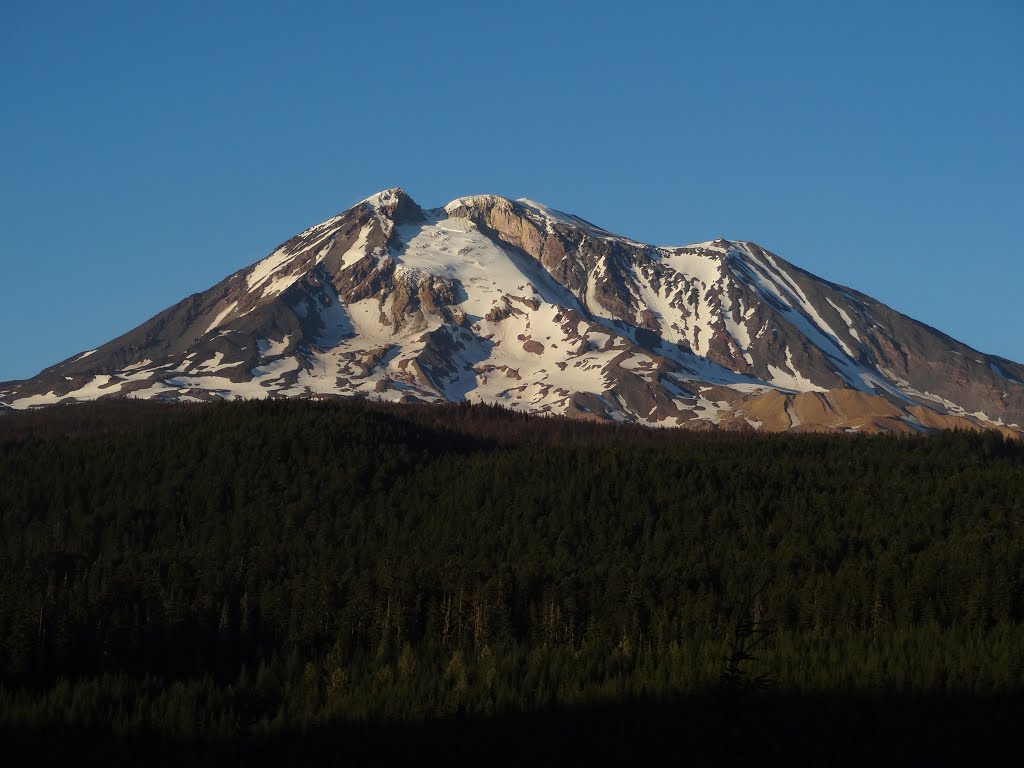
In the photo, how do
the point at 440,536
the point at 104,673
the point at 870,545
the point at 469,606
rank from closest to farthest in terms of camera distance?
the point at 104,673 < the point at 469,606 < the point at 870,545 < the point at 440,536

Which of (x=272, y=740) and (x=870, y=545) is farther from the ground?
(x=870, y=545)

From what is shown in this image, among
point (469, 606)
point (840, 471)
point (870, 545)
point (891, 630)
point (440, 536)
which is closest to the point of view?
point (891, 630)

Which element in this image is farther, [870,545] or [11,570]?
[870,545]

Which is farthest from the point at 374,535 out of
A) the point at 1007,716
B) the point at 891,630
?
the point at 1007,716

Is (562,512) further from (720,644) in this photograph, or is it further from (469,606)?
(720,644)

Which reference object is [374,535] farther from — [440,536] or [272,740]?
[272,740]

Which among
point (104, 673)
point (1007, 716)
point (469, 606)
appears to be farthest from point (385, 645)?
point (1007, 716)
